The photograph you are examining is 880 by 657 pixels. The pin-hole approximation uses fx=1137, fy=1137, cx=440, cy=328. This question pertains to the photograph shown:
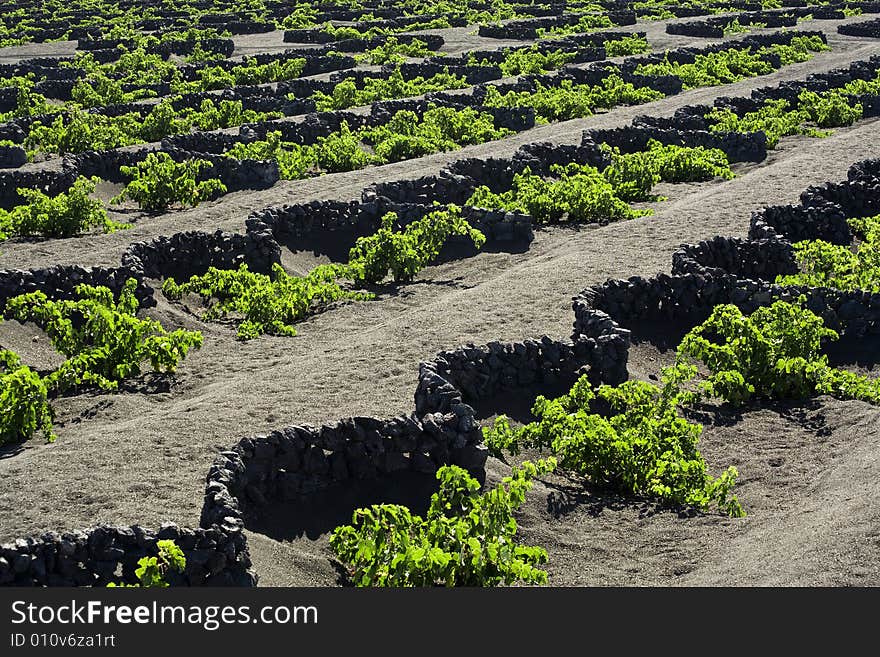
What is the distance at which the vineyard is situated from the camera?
796cm

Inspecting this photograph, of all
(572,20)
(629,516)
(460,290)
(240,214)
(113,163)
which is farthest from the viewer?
(572,20)

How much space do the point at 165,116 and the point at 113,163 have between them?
3198 mm

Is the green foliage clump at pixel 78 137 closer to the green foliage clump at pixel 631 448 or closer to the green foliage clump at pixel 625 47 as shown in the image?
the green foliage clump at pixel 631 448

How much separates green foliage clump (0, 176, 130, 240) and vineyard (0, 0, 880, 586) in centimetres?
5

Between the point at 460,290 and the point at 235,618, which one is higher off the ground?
the point at 235,618

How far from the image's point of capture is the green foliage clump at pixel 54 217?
17172mm

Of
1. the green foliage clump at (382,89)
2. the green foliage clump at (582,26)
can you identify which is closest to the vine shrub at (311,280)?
the green foliage clump at (382,89)

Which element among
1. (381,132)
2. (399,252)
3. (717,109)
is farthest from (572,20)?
(399,252)

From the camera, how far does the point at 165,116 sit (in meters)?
24.6

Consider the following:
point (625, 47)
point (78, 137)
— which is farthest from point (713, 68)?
point (78, 137)

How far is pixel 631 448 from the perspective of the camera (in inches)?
361

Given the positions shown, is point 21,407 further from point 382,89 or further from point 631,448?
point 382,89

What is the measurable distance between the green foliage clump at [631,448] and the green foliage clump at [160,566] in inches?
134

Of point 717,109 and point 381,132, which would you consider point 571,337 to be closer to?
point 381,132
